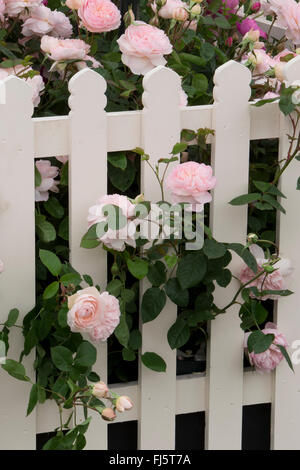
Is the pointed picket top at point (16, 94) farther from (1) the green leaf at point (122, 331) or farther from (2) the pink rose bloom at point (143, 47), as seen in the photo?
(1) the green leaf at point (122, 331)

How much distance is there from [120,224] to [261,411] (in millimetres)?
772

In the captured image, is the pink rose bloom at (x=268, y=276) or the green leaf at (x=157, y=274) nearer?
the green leaf at (x=157, y=274)

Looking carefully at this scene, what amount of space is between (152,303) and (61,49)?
2.24 feet

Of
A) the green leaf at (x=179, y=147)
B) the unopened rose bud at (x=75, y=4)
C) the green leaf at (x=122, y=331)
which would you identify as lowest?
the green leaf at (x=122, y=331)

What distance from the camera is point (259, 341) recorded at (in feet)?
10.0

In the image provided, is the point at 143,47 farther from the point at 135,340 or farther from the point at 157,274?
the point at 135,340

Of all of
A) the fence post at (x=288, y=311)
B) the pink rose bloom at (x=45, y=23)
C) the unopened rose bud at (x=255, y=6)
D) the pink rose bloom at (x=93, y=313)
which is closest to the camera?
the pink rose bloom at (x=93, y=313)

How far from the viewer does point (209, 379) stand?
10.3 feet

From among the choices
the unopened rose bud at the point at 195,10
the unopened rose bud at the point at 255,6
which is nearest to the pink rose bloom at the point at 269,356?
the unopened rose bud at the point at 195,10

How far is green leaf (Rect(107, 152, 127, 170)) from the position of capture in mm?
2943

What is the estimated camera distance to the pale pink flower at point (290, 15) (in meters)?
3.23

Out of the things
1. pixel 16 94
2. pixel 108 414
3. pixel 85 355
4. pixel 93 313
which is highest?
pixel 16 94

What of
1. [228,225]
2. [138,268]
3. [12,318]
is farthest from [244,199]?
[12,318]

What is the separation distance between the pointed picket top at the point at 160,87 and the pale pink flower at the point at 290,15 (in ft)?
1.57
